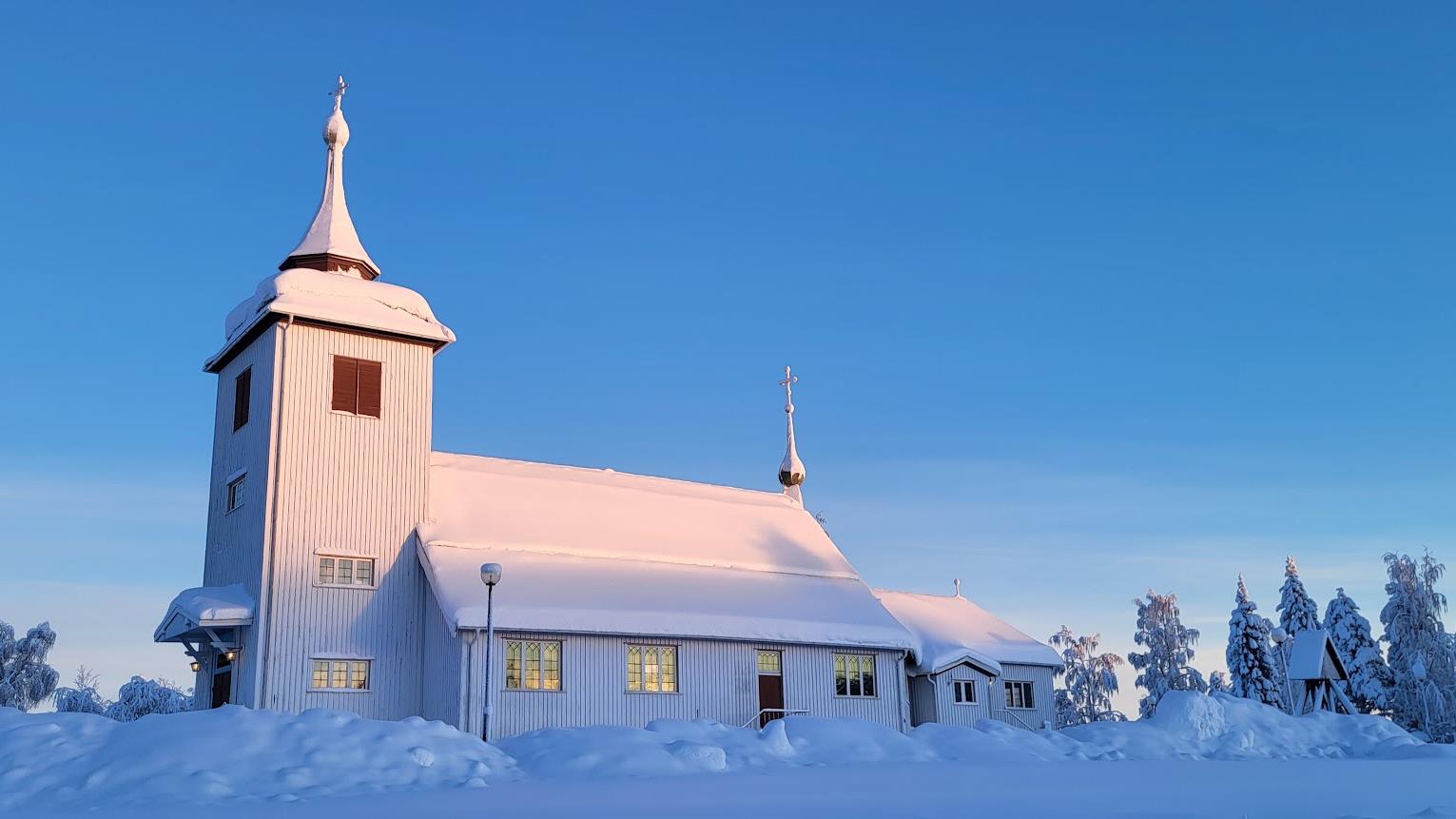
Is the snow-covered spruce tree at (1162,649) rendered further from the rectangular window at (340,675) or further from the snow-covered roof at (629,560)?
the rectangular window at (340,675)

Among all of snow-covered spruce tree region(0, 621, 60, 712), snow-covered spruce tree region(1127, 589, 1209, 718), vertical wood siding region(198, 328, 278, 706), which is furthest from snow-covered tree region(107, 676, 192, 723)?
snow-covered spruce tree region(1127, 589, 1209, 718)

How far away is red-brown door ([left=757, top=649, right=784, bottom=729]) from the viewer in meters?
30.0

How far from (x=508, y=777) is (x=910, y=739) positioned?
24.1 ft

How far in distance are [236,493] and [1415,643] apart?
161 feet

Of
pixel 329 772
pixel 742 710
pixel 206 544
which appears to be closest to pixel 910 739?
pixel 329 772

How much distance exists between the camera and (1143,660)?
62.0 meters

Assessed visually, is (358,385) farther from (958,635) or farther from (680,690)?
(958,635)

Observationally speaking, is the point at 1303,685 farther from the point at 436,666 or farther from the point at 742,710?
the point at 436,666

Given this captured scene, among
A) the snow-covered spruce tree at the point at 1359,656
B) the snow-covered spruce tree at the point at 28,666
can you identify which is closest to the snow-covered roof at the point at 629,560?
the snow-covered spruce tree at the point at 1359,656

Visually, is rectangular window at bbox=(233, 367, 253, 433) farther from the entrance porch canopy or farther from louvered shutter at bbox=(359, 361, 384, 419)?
the entrance porch canopy

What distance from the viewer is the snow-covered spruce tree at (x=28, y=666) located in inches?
2189

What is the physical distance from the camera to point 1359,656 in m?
54.6

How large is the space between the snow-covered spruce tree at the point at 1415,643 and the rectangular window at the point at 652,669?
37.9 m

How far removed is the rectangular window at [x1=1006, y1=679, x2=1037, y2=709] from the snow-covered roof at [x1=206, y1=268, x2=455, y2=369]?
20028 mm
